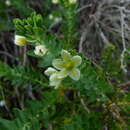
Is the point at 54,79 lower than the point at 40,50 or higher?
lower

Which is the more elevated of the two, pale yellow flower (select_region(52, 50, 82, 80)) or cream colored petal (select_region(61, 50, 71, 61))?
cream colored petal (select_region(61, 50, 71, 61))

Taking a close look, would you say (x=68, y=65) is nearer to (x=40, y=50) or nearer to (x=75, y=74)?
(x=75, y=74)

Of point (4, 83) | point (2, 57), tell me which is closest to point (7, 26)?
point (2, 57)

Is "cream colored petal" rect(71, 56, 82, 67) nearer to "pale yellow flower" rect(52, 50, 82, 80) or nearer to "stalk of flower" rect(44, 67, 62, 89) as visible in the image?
"pale yellow flower" rect(52, 50, 82, 80)

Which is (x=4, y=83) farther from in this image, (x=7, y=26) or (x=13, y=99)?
(x=7, y=26)

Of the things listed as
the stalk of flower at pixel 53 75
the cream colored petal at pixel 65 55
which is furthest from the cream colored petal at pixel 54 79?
the cream colored petal at pixel 65 55

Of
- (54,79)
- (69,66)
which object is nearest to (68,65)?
(69,66)

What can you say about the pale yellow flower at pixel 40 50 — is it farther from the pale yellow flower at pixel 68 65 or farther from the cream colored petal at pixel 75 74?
the cream colored petal at pixel 75 74

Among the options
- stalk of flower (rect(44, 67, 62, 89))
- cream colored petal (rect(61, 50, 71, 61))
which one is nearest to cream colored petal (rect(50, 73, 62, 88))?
stalk of flower (rect(44, 67, 62, 89))
